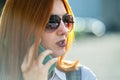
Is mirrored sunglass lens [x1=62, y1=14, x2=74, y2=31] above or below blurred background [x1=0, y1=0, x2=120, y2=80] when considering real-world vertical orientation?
above

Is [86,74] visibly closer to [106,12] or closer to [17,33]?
[17,33]

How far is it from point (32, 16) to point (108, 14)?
79.2ft

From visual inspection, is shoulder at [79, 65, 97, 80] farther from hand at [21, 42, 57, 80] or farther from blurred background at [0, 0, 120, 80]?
blurred background at [0, 0, 120, 80]

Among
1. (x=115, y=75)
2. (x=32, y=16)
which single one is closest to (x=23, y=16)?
(x=32, y=16)

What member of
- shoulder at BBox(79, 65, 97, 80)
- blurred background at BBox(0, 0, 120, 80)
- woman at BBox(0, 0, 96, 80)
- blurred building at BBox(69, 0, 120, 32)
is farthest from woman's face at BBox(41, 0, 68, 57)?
blurred building at BBox(69, 0, 120, 32)

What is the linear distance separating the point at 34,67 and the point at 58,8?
0.96 feet

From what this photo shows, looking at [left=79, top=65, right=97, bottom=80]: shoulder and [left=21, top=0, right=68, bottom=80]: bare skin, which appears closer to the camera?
[left=21, top=0, right=68, bottom=80]: bare skin

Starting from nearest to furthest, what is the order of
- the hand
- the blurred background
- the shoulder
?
the hand, the shoulder, the blurred background

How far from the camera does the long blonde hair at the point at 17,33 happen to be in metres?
2.52

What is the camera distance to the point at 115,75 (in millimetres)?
8273

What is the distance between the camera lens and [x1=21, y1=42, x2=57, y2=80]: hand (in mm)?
2492

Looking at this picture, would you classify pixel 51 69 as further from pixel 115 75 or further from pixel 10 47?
pixel 115 75

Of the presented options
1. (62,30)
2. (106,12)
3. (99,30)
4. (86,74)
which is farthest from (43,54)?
(106,12)

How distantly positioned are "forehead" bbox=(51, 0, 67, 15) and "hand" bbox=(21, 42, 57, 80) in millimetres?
189
